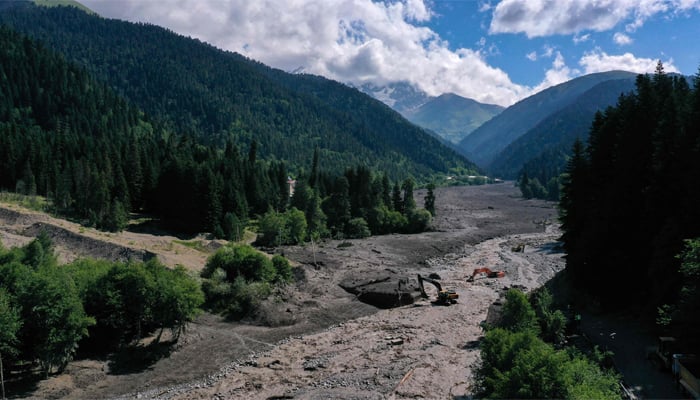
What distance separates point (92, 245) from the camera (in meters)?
58.1

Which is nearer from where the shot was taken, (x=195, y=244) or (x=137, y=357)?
(x=137, y=357)

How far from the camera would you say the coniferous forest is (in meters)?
32.9

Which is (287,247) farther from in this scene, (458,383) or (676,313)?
(676,313)

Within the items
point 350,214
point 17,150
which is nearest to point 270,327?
point 350,214

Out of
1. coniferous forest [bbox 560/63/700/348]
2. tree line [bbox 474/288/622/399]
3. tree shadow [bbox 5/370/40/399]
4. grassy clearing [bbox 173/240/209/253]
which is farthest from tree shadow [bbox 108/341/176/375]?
coniferous forest [bbox 560/63/700/348]

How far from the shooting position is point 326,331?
4638 centimetres

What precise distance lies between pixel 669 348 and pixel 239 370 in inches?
1210

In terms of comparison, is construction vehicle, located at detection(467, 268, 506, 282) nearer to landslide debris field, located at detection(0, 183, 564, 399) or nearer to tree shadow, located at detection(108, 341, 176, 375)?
landslide debris field, located at detection(0, 183, 564, 399)

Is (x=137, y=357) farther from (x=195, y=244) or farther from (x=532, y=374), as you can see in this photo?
(x=195, y=244)

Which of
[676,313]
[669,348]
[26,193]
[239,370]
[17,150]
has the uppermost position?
[17,150]

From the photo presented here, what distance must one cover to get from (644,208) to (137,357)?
152ft

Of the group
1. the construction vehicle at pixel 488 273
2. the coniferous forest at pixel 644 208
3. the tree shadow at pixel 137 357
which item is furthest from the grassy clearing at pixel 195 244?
the coniferous forest at pixel 644 208

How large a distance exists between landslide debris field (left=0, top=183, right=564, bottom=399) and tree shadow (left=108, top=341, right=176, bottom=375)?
0.23 metres

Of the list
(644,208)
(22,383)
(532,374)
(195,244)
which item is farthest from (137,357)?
(644,208)
